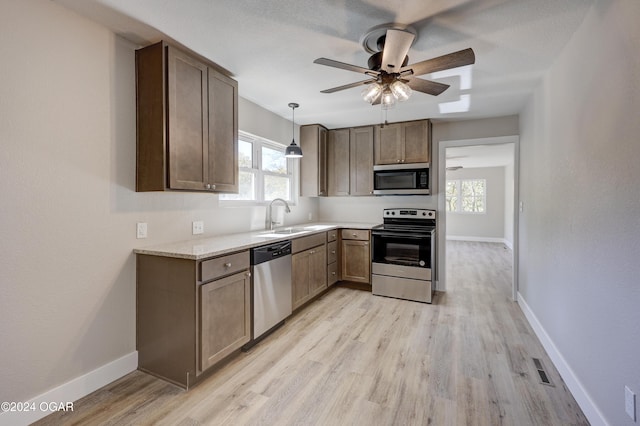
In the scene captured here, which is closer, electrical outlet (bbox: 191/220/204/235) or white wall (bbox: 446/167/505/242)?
electrical outlet (bbox: 191/220/204/235)

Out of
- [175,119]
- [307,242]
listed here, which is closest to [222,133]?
[175,119]

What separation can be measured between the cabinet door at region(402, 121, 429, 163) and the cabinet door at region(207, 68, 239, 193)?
2.52 metres

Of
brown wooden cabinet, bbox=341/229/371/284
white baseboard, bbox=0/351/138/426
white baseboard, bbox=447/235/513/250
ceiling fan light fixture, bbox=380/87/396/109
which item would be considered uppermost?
ceiling fan light fixture, bbox=380/87/396/109

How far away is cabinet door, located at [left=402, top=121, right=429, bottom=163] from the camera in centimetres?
407

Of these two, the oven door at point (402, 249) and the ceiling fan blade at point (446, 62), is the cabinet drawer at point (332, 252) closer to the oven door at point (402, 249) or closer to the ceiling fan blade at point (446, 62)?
the oven door at point (402, 249)

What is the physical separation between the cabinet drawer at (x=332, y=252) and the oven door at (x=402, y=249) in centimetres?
54

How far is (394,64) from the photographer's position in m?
1.92

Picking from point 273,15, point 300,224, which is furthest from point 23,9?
point 300,224

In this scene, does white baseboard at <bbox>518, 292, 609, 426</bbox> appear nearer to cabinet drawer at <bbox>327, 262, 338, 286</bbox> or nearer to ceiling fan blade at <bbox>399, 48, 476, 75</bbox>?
ceiling fan blade at <bbox>399, 48, 476, 75</bbox>

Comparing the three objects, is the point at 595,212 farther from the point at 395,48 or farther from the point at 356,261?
the point at 356,261

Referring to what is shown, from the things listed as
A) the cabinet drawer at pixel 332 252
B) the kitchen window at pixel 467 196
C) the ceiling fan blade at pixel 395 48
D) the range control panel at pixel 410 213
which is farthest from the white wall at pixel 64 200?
the kitchen window at pixel 467 196

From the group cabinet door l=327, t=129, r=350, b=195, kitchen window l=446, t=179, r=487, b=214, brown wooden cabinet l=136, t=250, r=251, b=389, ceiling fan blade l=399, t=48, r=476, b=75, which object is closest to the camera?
ceiling fan blade l=399, t=48, r=476, b=75

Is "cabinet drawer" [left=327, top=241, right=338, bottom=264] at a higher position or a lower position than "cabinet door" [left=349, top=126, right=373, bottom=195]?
lower

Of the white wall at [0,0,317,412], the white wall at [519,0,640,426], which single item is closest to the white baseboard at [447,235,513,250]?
the white wall at [519,0,640,426]
